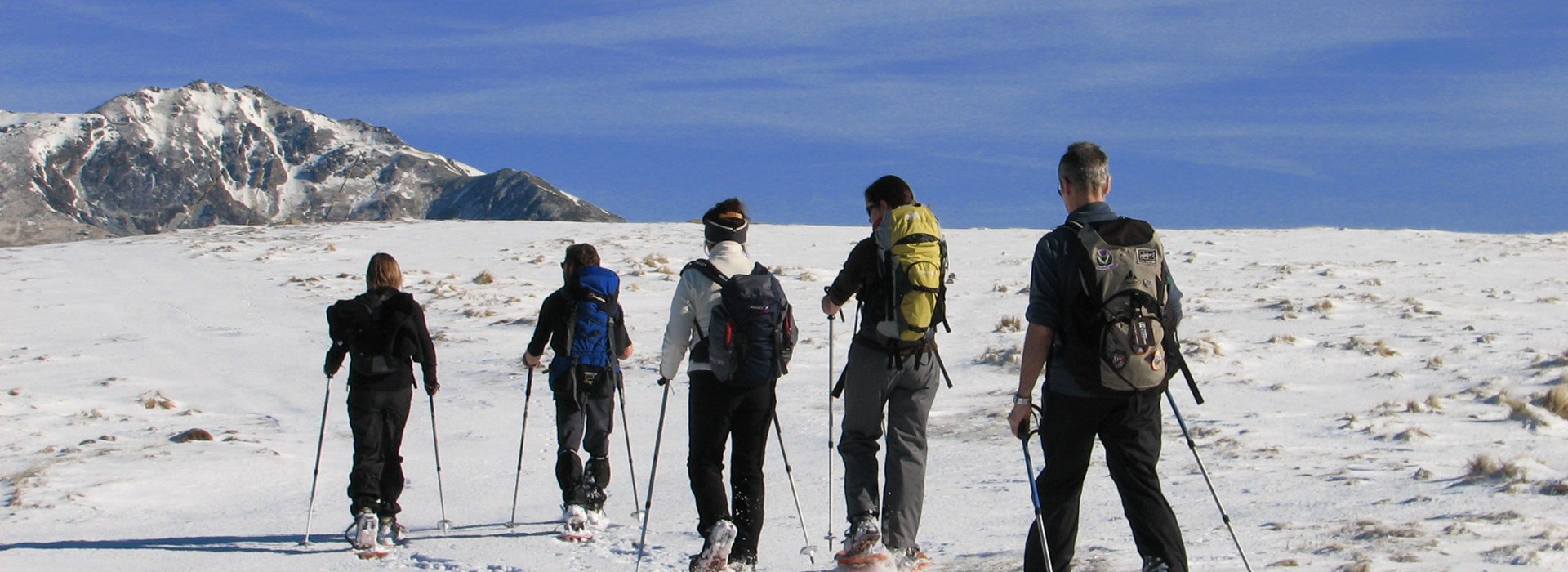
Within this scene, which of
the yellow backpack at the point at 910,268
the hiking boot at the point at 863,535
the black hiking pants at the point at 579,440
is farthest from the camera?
the black hiking pants at the point at 579,440

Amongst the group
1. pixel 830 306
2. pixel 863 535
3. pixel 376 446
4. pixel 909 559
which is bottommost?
pixel 909 559

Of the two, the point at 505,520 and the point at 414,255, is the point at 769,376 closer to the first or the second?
the point at 505,520

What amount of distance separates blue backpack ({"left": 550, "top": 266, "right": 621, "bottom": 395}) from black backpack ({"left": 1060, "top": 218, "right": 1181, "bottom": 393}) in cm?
398

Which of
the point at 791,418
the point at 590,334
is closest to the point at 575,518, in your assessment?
the point at 590,334

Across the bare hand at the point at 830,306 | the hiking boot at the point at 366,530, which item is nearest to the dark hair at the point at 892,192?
the bare hand at the point at 830,306

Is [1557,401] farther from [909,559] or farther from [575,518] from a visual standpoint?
[575,518]

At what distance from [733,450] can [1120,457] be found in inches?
98.3

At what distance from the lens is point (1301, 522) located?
7.45 metres

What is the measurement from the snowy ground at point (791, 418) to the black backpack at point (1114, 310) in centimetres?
189

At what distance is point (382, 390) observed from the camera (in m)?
8.36

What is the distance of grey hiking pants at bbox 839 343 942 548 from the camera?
669 centimetres

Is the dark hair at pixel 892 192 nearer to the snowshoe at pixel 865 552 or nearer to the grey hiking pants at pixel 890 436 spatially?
the grey hiking pants at pixel 890 436

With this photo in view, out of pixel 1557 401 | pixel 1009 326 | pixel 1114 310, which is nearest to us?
pixel 1114 310

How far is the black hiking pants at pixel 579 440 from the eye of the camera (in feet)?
28.1
